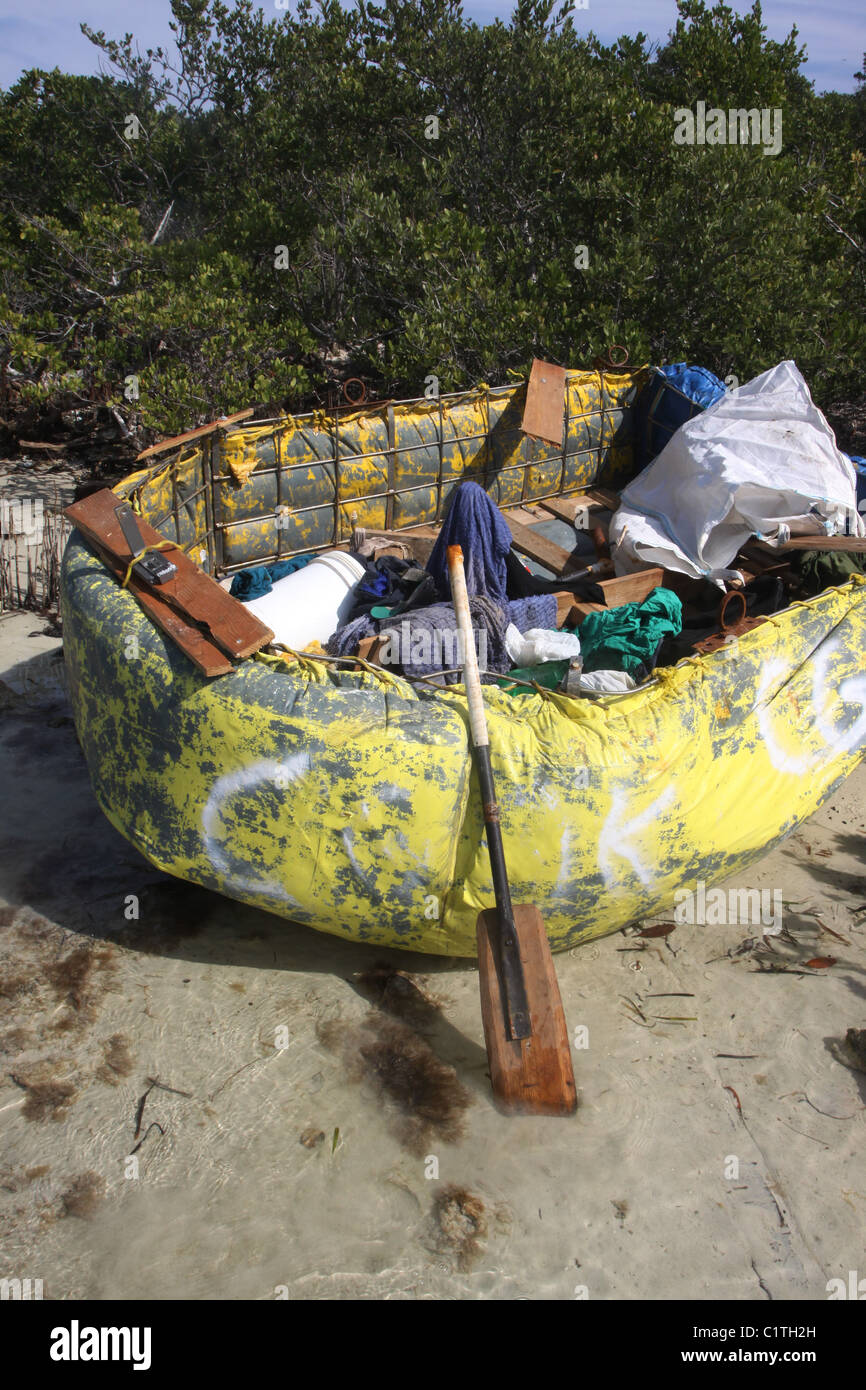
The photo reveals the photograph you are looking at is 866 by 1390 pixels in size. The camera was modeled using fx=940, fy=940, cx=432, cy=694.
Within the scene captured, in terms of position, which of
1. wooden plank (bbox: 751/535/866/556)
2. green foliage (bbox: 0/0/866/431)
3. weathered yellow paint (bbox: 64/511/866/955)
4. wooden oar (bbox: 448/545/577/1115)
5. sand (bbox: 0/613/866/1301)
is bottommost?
sand (bbox: 0/613/866/1301)

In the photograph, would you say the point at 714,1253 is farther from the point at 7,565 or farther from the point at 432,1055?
the point at 7,565

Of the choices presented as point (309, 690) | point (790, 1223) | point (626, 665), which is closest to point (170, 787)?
point (309, 690)

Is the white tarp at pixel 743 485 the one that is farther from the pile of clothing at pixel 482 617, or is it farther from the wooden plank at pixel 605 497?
the wooden plank at pixel 605 497

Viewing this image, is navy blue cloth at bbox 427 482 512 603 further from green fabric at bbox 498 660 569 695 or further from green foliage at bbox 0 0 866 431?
green foliage at bbox 0 0 866 431

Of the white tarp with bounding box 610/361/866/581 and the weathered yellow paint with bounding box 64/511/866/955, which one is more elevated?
the white tarp with bounding box 610/361/866/581

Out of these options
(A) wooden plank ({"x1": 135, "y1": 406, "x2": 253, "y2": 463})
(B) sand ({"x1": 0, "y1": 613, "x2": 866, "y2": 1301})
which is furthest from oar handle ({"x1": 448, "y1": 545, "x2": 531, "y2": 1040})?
(A) wooden plank ({"x1": 135, "y1": 406, "x2": 253, "y2": 463})

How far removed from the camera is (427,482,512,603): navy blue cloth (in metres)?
5.59

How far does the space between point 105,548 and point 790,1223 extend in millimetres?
3814

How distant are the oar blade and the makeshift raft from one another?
0.25 m

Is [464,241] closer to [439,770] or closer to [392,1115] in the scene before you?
[439,770]

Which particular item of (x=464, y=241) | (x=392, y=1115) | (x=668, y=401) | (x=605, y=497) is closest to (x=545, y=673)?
(x=392, y=1115)

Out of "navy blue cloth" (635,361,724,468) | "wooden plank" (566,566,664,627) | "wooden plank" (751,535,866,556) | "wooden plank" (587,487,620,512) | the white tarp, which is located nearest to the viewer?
"wooden plank" (751,535,866,556)

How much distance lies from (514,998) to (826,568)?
3228 millimetres

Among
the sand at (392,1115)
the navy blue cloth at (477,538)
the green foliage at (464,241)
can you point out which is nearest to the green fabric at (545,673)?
the navy blue cloth at (477,538)
